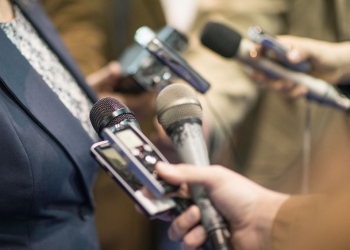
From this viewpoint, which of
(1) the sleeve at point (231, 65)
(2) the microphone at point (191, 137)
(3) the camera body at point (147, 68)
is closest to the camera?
(2) the microphone at point (191, 137)

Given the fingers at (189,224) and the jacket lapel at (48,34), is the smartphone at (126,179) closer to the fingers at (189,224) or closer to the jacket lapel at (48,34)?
the fingers at (189,224)

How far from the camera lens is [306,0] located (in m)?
1.00

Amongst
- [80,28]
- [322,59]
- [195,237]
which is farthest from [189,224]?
[80,28]

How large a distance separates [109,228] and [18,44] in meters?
0.77

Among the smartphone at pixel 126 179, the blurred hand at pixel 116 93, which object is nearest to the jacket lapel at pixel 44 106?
the smartphone at pixel 126 179

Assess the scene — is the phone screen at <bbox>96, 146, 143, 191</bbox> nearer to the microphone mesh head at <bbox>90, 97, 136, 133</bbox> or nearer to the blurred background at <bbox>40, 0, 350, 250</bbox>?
the microphone mesh head at <bbox>90, 97, 136, 133</bbox>

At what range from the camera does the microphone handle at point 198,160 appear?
1.59 feet

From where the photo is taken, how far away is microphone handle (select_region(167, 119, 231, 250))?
48 centimetres

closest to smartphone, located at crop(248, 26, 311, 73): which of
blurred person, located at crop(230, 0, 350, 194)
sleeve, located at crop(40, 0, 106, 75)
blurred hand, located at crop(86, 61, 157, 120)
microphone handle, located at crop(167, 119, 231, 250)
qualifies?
blurred person, located at crop(230, 0, 350, 194)

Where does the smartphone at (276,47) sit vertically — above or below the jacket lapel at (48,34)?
below

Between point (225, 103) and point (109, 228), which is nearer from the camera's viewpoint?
point (225, 103)

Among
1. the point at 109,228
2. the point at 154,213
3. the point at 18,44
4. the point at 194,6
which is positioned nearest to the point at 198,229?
the point at 154,213

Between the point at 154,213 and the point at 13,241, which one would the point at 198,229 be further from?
the point at 13,241

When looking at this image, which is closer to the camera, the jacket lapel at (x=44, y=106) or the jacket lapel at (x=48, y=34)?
the jacket lapel at (x=44, y=106)
